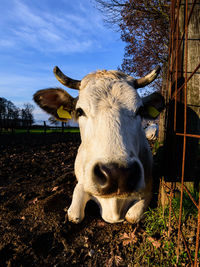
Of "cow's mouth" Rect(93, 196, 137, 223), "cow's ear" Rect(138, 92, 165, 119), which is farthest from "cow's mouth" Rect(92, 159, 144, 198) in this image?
"cow's ear" Rect(138, 92, 165, 119)

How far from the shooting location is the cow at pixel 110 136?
172cm

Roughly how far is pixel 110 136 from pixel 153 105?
1.56 metres

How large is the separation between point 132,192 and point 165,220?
3.14ft

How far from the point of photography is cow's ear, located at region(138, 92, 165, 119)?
299cm

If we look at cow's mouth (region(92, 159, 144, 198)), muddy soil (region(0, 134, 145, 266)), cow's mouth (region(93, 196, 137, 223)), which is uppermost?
cow's mouth (region(92, 159, 144, 198))

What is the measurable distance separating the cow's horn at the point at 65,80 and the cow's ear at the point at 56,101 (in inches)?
9.4

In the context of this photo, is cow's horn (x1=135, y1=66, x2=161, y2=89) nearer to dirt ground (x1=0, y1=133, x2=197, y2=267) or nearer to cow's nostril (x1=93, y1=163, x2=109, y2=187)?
cow's nostril (x1=93, y1=163, x2=109, y2=187)

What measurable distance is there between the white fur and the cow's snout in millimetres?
49

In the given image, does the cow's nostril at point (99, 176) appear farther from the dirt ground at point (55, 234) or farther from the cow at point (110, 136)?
Answer: the dirt ground at point (55, 234)

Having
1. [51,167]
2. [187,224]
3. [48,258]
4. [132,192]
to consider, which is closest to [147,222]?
[187,224]

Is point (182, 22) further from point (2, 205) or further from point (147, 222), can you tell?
point (2, 205)

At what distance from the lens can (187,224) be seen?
2037 mm

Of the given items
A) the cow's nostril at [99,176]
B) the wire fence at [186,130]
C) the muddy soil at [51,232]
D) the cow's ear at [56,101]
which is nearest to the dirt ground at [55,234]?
the muddy soil at [51,232]

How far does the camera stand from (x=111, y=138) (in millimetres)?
1859
